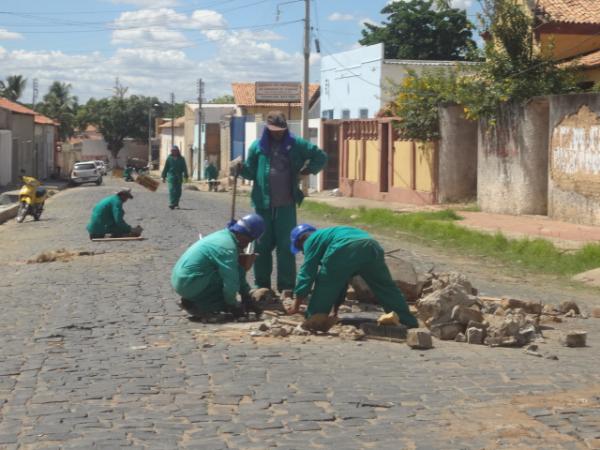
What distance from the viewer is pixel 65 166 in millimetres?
88938

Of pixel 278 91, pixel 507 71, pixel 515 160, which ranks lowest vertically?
A: pixel 515 160

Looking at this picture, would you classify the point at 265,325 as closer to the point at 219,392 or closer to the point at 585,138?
the point at 219,392

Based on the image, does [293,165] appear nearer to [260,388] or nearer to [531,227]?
[260,388]

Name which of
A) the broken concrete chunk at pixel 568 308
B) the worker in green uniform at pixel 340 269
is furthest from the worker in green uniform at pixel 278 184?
the broken concrete chunk at pixel 568 308

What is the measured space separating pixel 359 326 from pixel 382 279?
476mm

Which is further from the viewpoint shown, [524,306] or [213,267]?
[524,306]

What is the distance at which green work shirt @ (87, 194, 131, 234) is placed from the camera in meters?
18.1

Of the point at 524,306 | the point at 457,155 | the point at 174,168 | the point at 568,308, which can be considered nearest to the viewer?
the point at 524,306

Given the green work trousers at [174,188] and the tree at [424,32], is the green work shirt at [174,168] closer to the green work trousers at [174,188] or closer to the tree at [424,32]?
the green work trousers at [174,188]

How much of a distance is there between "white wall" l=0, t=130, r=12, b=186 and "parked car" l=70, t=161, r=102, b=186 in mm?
6448

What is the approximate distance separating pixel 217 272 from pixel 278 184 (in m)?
1.89

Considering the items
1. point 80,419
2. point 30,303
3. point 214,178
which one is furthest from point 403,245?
point 214,178

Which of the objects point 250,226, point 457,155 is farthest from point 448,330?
point 457,155

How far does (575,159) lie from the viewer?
2042 cm
